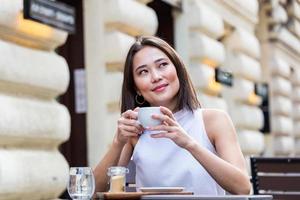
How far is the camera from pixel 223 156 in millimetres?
2488

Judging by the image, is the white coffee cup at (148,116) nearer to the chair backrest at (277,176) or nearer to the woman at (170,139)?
the woman at (170,139)

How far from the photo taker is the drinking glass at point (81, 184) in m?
2.05

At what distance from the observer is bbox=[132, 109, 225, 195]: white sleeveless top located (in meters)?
2.39

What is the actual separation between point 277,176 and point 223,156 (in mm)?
1658

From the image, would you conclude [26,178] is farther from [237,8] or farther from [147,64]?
[237,8]

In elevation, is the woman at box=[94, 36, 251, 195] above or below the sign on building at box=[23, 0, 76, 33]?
below

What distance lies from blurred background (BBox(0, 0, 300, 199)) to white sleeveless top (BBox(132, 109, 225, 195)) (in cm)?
168

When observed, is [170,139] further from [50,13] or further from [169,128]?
[50,13]

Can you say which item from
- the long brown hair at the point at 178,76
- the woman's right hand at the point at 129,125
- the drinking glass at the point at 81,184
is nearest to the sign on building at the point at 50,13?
the long brown hair at the point at 178,76

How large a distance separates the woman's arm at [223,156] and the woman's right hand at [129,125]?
0.66 feet

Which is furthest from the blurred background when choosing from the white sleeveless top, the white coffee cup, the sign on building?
the white coffee cup

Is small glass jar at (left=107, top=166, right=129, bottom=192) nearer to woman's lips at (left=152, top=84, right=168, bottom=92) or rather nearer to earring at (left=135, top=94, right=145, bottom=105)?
woman's lips at (left=152, top=84, right=168, bottom=92)

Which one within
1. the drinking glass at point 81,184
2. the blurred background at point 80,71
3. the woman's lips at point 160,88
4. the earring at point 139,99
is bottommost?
the drinking glass at point 81,184

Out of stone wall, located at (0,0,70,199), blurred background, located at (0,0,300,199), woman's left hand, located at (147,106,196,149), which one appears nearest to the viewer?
woman's left hand, located at (147,106,196,149)
